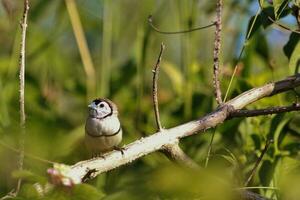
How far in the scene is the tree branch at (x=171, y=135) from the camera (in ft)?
4.37

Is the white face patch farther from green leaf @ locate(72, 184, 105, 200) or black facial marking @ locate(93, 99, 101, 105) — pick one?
green leaf @ locate(72, 184, 105, 200)

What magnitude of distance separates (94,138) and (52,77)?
115cm

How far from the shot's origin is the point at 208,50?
3.61 m

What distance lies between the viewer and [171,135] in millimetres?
1479

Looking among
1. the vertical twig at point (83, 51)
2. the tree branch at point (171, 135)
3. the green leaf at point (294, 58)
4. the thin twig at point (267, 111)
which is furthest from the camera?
the vertical twig at point (83, 51)

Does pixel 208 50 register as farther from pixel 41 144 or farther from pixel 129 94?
pixel 41 144

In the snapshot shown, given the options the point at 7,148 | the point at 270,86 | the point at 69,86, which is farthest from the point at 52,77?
the point at 7,148

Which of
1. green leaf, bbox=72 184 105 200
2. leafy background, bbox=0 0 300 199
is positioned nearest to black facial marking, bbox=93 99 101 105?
leafy background, bbox=0 0 300 199

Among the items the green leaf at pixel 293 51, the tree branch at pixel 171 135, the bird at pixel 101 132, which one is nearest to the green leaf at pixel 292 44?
the green leaf at pixel 293 51

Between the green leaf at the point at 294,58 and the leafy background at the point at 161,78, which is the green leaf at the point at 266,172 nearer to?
the leafy background at the point at 161,78

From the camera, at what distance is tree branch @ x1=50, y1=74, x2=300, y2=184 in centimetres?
133

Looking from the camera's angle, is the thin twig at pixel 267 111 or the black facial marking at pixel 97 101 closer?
the thin twig at pixel 267 111

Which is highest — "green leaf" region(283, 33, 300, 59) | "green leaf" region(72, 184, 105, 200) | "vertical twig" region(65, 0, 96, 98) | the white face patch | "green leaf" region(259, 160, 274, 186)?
"vertical twig" region(65, 0, 96, 98)

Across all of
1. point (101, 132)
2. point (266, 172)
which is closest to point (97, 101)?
point (101, 132)
